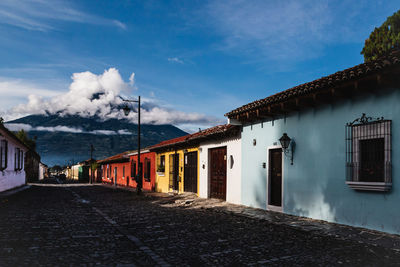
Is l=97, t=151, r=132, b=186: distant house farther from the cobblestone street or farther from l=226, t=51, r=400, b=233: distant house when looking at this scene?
the cobblestone street

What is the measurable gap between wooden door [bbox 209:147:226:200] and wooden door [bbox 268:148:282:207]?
11.6 feet

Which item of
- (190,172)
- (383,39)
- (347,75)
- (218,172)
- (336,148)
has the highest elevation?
(383,39)

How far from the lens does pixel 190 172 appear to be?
59.9 ft

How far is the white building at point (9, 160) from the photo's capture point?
1989 centimetres

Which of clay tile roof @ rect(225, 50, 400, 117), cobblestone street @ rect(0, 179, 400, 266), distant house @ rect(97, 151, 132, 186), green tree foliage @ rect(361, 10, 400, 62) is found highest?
green tree foliage @ rect(361, 10, 400, 62)

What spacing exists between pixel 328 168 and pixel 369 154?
1223mm

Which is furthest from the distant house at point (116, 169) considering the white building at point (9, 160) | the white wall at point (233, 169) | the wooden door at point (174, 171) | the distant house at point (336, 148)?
the distant house at point (336, 148)

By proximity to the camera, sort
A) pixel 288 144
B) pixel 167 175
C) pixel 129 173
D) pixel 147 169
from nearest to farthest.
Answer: pixel 288 144, pixel 167 175, pixel 147 169, pixel 129 173

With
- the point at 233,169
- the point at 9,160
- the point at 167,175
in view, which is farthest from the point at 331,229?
the point at 9,160

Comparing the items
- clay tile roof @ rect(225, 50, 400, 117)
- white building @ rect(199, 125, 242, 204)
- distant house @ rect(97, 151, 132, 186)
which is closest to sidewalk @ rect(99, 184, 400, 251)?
white building @ rect(199, 125, 242, 204)

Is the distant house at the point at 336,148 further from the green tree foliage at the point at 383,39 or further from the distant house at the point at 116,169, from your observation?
the distant house at the point at 116,169

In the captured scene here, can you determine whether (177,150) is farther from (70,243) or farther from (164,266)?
(164,266)

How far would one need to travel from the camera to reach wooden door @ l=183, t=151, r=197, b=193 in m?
17.7

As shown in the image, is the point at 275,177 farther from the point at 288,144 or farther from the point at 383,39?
the point at 383,39
